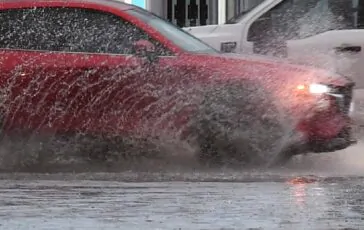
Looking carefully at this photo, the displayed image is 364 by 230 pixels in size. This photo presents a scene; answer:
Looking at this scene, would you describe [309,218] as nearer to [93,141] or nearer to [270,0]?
[93,141]

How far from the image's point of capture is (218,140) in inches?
289

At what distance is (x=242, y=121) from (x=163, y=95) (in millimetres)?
700

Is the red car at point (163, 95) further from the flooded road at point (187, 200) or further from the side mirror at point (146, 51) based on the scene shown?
the flooded road at point (187, 200)

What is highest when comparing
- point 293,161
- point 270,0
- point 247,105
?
point 270,0

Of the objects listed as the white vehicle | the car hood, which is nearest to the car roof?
the car hood

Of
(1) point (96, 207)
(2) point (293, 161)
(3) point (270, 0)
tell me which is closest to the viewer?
Answer: (1) point (96, 207)

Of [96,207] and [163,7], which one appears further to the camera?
[163,7]

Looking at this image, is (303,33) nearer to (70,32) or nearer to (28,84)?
(70,32)

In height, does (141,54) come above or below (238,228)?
above

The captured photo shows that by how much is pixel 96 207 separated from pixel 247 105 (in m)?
2.22

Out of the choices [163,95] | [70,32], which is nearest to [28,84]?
[70,32]

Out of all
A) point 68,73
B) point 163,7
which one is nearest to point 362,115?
point 68,73

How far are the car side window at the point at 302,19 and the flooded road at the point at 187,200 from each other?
8.18 ft

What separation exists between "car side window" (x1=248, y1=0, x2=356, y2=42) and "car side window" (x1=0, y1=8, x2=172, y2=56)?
7.96ft
